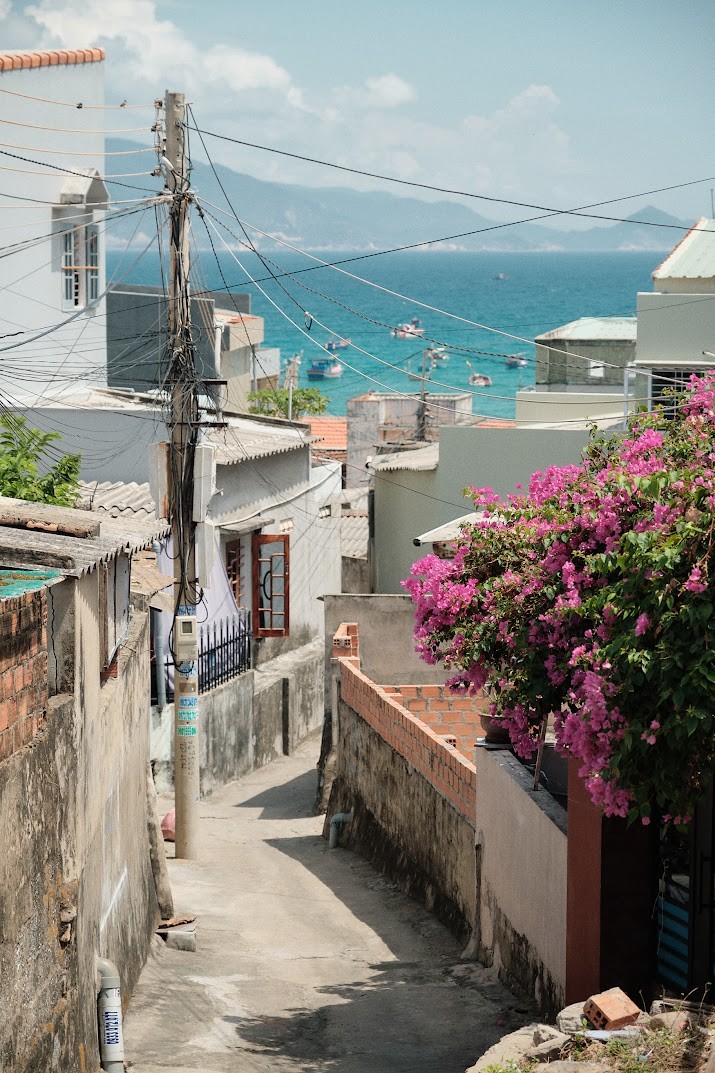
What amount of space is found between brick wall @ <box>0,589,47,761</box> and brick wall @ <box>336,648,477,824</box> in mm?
5890

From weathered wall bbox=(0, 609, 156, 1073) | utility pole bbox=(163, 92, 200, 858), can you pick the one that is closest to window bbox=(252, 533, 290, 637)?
utility pole bbox=(163, 92, 200, 858)

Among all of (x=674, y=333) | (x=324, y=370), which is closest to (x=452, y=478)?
(x=674, y=333)

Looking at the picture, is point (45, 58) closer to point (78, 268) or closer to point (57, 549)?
point (78, 268)

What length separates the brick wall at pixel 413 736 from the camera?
13.2 meters

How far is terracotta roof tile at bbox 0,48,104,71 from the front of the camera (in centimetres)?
2803

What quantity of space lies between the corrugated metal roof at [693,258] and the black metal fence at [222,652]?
30.9ft

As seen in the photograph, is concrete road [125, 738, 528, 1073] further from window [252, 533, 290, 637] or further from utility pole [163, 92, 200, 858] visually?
window [252, 533, 290, 637]

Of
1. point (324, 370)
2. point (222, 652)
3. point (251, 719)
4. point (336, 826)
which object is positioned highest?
point (324, 370)

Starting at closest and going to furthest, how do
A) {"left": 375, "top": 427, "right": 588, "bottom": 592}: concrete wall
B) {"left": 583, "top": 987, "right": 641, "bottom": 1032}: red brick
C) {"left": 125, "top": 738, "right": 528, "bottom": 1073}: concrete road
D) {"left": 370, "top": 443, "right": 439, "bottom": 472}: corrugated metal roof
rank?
{"left": 583, "top": 987, "right": 641, "bottom": 1032}: red brick → {"left": 125, "top": 738, "right": 528, "bottom": 1073}: concrete road → {"left": 375, "top": 427, "right": 588, "bottom": 592}: concrete wall → {"left": 370, "top": 443, "right": 439, "bottom": 472}: corrugated metal roof

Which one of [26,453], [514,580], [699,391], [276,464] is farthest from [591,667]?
[276,464]

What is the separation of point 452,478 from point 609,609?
1914 centimetres

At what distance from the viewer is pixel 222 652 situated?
24.1m

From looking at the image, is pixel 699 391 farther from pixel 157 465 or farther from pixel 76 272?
pixel 76 272

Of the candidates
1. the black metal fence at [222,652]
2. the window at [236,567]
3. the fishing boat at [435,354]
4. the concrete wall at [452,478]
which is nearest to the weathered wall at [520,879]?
the black metal fence at [222,652]
